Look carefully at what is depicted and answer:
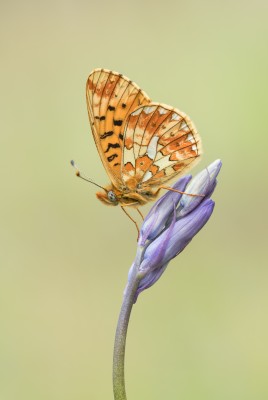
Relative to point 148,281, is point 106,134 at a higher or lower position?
higher

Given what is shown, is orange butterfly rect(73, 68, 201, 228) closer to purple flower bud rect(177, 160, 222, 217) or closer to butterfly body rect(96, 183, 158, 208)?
butterfly body rect(96, 183, 158, 208)

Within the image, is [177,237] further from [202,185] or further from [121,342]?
[121,342]

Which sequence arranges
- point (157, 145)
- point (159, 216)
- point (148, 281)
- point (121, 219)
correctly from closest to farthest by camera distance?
1. point (148, 281)
2. point (159, 216)
3. point (157, 145)
4. point (121, 219)

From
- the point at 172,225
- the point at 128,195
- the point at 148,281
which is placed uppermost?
the point at 128,195

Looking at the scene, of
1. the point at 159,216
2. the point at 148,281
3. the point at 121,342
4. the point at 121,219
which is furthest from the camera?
the point at 121,219

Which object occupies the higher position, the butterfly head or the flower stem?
the butterfly head

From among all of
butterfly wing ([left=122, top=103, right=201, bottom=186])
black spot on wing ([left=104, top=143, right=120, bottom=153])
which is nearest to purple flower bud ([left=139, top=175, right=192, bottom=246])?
butterfly wing ([left=122, top=103, right=201, bottom=186])

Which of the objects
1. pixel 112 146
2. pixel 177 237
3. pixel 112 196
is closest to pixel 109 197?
pixel 112 196
